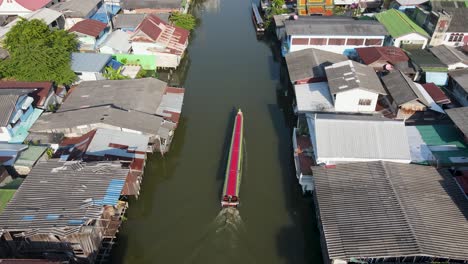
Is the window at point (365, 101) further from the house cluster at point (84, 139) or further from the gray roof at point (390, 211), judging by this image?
the house cluster at point (84, 139)

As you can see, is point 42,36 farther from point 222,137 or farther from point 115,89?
point 222,137

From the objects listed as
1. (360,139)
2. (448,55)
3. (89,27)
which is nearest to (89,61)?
(89,27)

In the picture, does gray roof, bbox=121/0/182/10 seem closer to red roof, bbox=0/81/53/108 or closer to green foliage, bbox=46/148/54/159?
red roof, bbox=0/81/53/108

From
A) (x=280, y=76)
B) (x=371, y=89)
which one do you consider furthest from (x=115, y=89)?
(x=371, y=89)

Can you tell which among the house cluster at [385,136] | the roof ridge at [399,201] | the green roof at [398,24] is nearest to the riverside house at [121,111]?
the house cluster at [385,136]

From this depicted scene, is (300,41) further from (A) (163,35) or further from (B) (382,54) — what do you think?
(A) (163,35)

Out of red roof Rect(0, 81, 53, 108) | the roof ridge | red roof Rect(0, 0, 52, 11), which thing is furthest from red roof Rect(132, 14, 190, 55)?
the roof ridge
